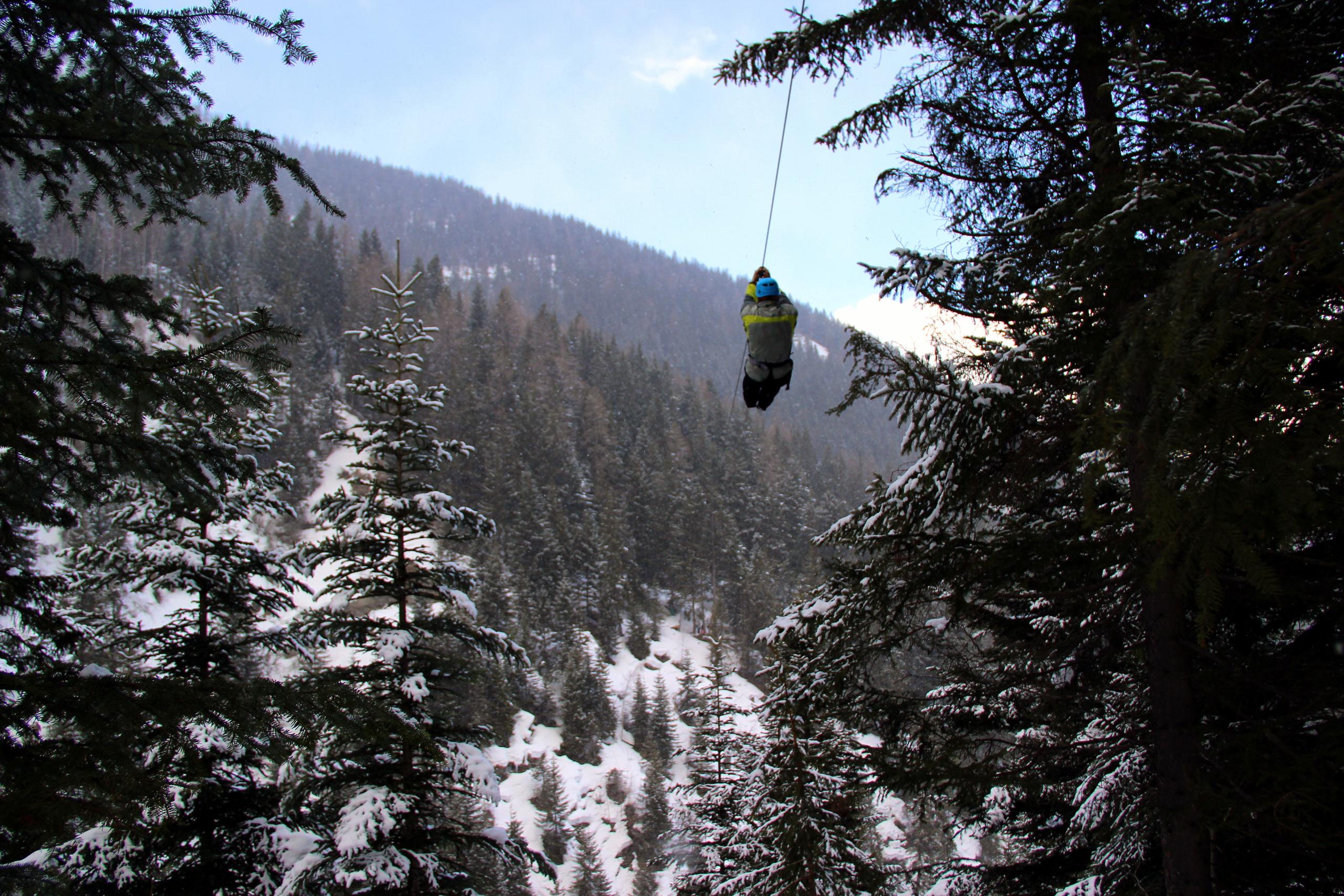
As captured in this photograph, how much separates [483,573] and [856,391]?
126 feet

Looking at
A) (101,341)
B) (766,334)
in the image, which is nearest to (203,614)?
(101,341)

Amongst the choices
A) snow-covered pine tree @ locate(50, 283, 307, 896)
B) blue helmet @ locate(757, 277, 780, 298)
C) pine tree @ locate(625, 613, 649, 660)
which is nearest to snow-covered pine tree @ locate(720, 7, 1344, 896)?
blue helmet @ locate(757, 277, 780, 298)

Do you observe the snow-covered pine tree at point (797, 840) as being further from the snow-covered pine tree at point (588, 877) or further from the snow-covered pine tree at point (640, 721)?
the snow-covered pine tree at point (640, 721)

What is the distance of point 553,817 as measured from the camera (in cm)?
3117

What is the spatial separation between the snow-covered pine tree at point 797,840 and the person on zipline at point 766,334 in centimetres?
398

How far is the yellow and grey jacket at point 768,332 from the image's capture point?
6.08m

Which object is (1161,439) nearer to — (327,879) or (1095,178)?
(1095,178)

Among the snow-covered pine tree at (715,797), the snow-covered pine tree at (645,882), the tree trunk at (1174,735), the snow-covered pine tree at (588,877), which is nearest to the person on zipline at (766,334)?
the tree trunk at (1174,735)

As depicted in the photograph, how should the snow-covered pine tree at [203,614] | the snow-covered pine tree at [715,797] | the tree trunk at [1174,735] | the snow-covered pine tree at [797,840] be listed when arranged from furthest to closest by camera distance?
the snow-covered pine tree at [715,797], the snow-covered pine tree at [797,840], the snow-covered pine tree at [203,614], the tree trunk at [1174,735]

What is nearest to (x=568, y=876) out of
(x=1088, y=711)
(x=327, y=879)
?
(x=327, y=879)

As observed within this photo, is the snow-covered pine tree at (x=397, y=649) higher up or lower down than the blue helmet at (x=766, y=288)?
lower down

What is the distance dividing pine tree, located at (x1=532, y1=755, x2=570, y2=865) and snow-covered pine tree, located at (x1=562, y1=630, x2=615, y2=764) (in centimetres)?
495

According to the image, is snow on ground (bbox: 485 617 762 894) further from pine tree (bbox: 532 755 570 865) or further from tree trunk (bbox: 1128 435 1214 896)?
tree trunk (bbox: 1128 435 1214 896)

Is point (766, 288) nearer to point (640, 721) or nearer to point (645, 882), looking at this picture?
point (645, 882)
